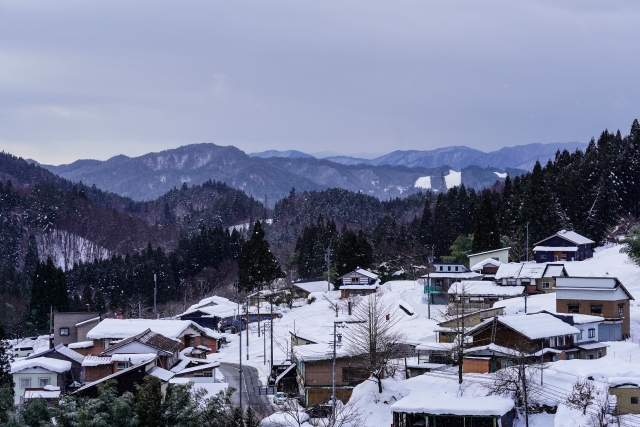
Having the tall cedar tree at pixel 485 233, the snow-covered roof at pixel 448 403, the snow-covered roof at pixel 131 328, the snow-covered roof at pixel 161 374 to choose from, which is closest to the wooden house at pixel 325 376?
the snow-covered roof at pixel 448 403

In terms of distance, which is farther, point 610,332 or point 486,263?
point 486,263

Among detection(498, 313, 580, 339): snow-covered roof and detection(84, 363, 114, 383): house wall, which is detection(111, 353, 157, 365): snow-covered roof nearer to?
detection(84, 363, 114, 383): house wall

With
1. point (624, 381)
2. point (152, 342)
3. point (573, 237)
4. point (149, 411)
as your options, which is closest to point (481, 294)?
point (573, 237)

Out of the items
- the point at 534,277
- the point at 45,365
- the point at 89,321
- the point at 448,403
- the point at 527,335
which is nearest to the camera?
the point at 448,403

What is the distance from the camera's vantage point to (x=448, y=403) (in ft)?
74.0

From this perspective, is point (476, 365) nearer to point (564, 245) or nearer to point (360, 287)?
point (360, 287)

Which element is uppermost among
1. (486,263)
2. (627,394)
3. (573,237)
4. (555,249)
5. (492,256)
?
(573,237)

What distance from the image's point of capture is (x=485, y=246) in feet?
187

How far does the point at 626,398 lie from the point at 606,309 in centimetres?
1175

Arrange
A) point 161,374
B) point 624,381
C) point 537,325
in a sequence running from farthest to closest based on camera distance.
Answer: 1. point 537,325
2. point 161,374
3. point 624,381

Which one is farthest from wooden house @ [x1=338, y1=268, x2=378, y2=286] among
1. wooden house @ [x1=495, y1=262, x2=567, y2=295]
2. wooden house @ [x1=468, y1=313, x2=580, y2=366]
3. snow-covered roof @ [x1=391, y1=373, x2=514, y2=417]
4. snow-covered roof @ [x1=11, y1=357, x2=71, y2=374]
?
snow-covered roof @ [x1=391, y1=373, x2=514, y2=417]

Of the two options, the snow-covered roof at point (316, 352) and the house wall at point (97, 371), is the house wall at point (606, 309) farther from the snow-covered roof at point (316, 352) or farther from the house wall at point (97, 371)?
the house wall at point (97, 371)

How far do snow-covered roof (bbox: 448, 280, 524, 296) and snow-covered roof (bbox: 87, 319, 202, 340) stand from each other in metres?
14.6

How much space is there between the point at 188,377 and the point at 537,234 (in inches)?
1335
